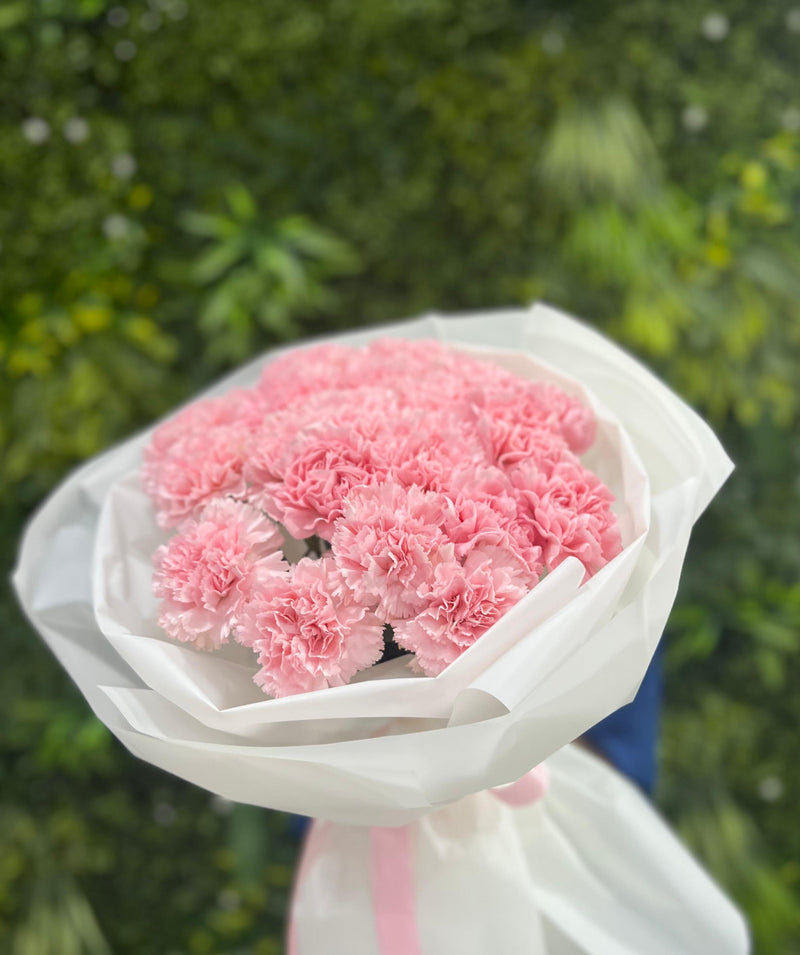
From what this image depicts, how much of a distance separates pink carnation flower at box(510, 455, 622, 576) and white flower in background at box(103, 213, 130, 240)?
1.05m

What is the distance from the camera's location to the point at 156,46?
1.33m

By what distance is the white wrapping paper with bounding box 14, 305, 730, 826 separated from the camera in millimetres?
515

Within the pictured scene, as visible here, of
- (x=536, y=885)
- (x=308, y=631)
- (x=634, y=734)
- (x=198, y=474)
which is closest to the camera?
(x=308, y=631)

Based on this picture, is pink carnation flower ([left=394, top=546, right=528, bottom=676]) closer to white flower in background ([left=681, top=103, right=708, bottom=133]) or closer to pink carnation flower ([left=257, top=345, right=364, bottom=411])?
pink carnation flower ([left=257, top=345, right=364, bottom=411])

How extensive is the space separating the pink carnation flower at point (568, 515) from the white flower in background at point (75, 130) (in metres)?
1.11

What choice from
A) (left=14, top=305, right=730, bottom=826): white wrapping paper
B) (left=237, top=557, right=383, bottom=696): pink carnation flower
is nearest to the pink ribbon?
(left=14, top=305, right=730, bottom=826): white wrapping paper

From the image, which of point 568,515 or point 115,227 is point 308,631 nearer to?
point 568,515

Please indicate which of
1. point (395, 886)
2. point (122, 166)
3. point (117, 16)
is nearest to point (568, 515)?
point (395, 886)

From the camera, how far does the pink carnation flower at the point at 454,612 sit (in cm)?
51

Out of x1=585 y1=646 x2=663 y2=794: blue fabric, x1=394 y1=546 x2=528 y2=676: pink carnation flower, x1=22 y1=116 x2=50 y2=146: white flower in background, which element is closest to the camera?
x1=394 y1=546 x2=528 y2=676: pink carnation flower

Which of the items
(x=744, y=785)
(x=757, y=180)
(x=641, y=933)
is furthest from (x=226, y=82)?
(x=744, y=785)

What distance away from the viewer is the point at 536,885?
0.75m

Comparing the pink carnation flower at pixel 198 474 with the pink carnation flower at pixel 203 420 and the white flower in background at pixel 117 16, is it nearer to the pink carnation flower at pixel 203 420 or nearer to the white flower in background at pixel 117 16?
the pink carnation flower at pixel 203 420

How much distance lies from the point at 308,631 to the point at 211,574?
0.27 feet
